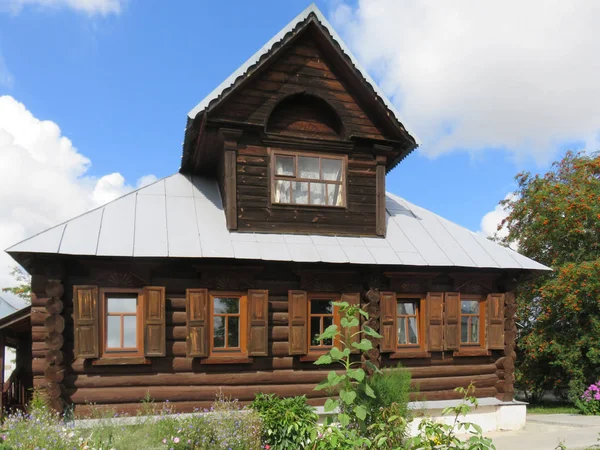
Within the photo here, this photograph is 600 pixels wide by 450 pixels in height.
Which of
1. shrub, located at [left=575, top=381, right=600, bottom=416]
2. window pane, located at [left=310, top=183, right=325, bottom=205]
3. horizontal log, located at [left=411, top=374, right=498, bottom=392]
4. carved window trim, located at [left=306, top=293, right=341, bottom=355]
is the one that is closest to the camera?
carved window trim, located at [left=306, top=293, right=341, bottom=355]

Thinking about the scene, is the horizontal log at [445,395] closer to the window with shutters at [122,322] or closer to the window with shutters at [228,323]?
the window with shutters at [228,323]

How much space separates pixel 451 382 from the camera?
10.7 m

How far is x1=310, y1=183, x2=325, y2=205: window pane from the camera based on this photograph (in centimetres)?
1039

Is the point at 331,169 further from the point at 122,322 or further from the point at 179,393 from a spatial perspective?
the point at 179,393

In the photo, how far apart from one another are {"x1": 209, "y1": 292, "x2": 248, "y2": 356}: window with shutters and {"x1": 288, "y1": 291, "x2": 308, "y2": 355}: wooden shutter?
886mm

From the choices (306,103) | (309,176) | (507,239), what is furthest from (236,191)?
(507,239)

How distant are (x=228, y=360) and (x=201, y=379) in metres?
0.62

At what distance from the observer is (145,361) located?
8.86 meters

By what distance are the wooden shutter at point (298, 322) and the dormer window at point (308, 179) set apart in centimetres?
193

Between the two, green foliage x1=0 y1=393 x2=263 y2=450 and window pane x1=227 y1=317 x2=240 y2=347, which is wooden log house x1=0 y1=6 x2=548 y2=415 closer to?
window pane x1=227 y1=317 x2=240 y2=347

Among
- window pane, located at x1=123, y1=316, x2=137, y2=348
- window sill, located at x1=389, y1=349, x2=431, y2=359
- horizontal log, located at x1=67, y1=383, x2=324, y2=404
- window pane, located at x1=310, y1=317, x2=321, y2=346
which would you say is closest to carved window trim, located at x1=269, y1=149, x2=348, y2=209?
window pane, located at x1=310, y1=317, x2=321, y2=346

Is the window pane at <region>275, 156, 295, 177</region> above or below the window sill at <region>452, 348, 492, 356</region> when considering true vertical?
above

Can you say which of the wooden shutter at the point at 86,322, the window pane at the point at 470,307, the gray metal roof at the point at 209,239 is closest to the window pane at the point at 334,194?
the gray metal roof at the point at 209,239

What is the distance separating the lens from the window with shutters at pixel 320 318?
986cm
